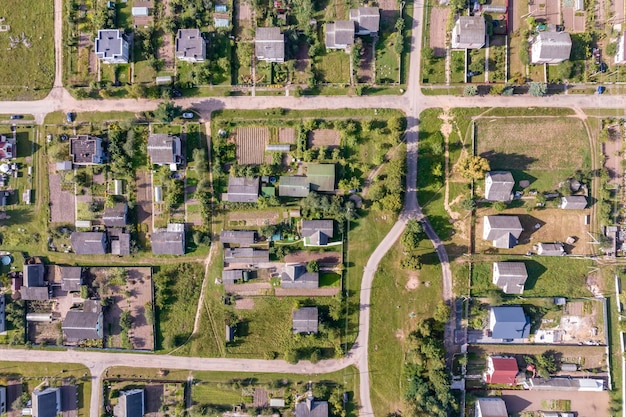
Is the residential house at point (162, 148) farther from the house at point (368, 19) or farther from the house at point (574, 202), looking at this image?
the house at point (574, 202)

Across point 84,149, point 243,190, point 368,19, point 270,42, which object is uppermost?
point 368,19

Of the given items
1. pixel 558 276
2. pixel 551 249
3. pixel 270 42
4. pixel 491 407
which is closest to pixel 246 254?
pixel 270 42

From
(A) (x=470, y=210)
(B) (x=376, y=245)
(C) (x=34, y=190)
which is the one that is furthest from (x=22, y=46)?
(A) (x=470, y=210)

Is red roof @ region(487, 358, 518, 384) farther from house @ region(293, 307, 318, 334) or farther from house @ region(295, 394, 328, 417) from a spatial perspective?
house @ region(293, 307, 318, 334)

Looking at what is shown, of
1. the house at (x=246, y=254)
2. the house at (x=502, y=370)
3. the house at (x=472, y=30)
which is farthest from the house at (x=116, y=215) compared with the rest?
the house at (x=502, y=370)

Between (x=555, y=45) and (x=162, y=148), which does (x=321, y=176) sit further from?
(x=555, y=45)

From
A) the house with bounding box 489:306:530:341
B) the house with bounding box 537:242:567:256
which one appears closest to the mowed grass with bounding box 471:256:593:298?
the house with bounding box 537:242:567:256
